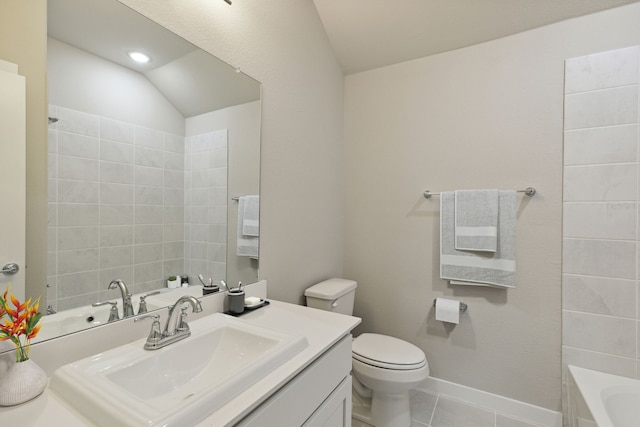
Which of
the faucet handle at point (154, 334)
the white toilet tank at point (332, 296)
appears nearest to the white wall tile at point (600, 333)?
the white toilet tank at point (332, 296)

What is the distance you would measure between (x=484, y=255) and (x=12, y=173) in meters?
2.12

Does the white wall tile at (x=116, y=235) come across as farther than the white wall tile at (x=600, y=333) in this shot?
No

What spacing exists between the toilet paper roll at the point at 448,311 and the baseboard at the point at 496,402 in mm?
452

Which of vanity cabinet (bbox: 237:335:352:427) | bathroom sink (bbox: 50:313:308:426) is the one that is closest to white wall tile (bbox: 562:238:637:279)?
vanity cabinet (bbox: 237:335:352:427)

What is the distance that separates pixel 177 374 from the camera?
2.90 ft

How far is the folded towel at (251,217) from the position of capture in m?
1.42

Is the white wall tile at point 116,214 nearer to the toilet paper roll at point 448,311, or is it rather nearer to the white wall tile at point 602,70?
the toilet paper roll at point 448,311

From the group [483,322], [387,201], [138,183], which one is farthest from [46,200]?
[483,322]

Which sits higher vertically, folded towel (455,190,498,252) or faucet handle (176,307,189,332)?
folded towel (455,190,498,252)

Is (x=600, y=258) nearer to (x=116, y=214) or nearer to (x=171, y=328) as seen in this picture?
(x=171, y=328)

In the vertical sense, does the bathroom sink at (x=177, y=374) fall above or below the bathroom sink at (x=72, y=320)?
below

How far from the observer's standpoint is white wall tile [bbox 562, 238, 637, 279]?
4.96 feet

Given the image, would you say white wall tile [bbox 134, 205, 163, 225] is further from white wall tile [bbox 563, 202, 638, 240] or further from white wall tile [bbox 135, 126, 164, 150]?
white wall tile [bbox 563, 202, 638, 240]

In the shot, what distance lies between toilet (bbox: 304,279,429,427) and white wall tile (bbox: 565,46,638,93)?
1750 mm
